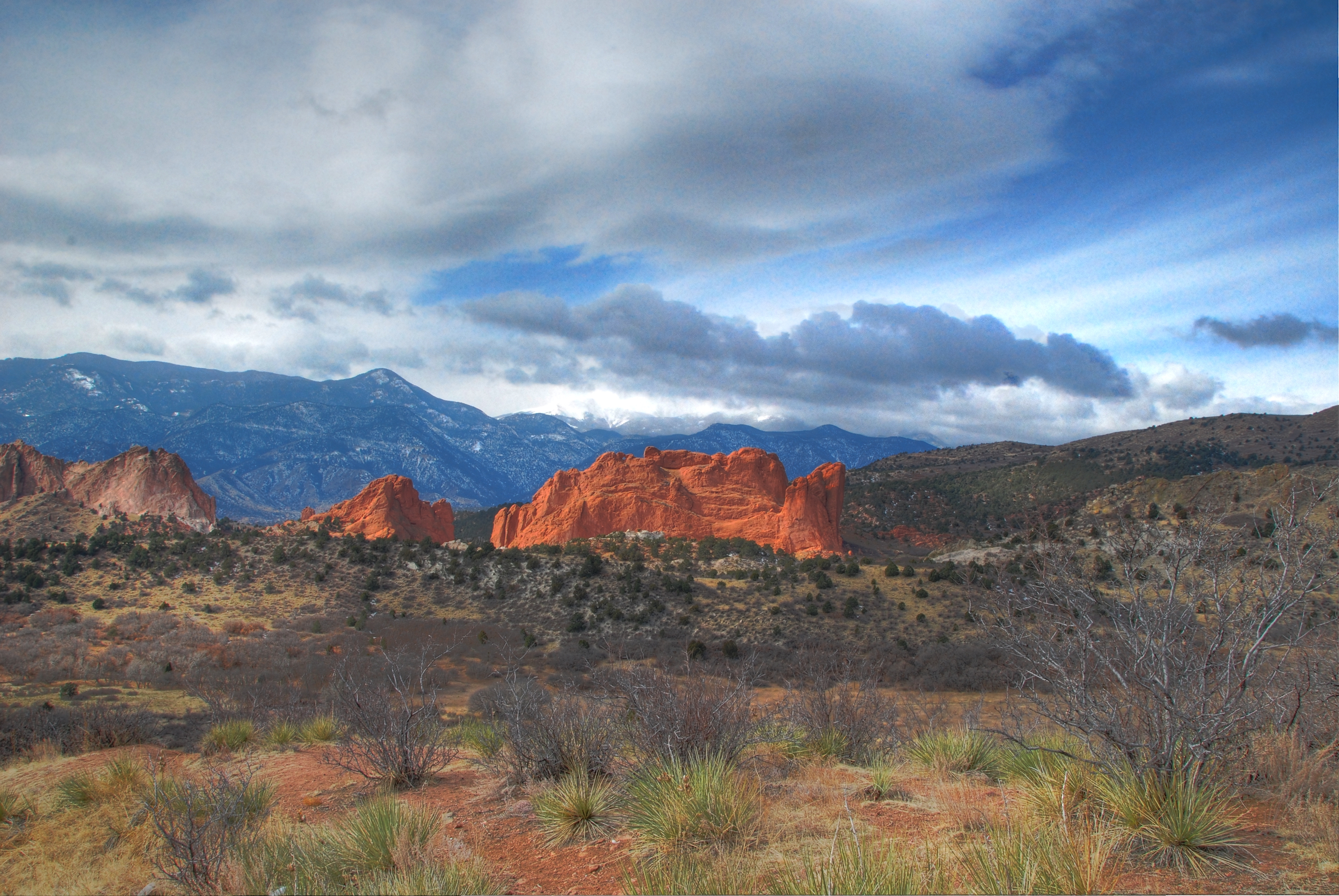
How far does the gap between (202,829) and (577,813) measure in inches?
126

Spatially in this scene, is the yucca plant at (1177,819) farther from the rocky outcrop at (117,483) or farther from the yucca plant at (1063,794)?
the rocky outcrop at (117,483)

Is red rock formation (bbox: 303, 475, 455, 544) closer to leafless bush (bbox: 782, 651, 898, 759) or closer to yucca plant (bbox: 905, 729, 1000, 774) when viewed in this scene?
leafless bush (bbox: 782, 651, 898, 759)

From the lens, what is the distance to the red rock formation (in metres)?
68.8

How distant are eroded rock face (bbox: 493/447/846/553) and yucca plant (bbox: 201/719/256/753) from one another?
2017 inches

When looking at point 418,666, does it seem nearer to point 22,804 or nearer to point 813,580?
point 22,804

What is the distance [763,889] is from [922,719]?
1351cm

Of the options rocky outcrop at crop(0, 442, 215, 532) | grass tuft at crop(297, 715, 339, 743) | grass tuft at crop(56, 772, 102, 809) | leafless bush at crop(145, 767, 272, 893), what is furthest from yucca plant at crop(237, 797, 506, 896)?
rocky outcrop at crop(0, 442, 215, 532)

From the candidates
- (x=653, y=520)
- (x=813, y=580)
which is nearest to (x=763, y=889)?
(x=813, y=580)

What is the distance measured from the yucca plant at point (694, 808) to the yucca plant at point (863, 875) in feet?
3.17

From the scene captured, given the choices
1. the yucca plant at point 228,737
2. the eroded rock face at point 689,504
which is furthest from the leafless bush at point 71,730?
the eroded rock face at point 689,504

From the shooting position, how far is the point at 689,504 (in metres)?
70.7

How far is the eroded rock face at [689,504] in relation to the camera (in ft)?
215

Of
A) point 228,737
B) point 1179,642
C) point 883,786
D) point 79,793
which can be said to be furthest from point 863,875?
point 228,737

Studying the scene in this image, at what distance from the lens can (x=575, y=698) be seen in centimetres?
1067
